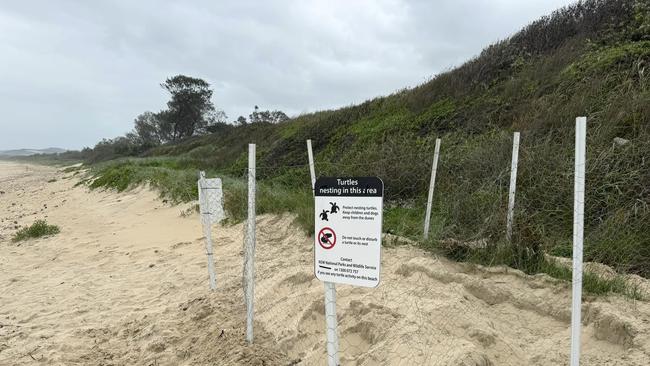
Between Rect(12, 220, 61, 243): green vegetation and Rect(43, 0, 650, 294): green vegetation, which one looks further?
Rect(12, 220, 61, 243): green vegetation

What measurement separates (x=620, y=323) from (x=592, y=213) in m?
2.87

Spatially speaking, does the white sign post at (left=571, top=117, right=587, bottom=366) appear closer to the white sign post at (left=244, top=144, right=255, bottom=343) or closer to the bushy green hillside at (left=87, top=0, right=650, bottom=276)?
the bushy green hillside at (left=87, top=0, right=650, bottom=276)

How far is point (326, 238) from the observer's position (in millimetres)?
2854

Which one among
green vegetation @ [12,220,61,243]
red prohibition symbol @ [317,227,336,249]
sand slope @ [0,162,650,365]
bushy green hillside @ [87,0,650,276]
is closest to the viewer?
red prohibition symbol @ [317,227,336,249]

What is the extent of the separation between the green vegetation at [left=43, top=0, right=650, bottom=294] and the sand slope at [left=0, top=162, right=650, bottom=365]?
1.78 feet

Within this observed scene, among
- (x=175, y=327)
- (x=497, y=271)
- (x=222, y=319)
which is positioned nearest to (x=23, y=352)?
(x=175, y=327)

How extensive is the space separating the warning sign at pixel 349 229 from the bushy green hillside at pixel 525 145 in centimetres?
269

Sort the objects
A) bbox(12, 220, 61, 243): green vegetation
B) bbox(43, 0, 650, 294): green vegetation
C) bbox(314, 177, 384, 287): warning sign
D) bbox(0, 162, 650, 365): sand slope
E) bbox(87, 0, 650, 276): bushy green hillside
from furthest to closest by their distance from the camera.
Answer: bbox(12, 220, 61, 243): green vegetation
bbox(87, 0, 650, 276): bushy green hillside
bbox(43, 0, 650, 294): green vegetation
bbox(0, 162, 650, 365): sand slope
bbox(314, 177, 384, 287): warning sign

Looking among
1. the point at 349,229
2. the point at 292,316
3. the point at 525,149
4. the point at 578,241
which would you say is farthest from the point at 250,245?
the point at 525,149

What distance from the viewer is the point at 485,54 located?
52.2 ft

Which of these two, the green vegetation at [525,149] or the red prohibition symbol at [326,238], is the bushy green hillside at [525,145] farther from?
the red prohibition symbol at [326,238]

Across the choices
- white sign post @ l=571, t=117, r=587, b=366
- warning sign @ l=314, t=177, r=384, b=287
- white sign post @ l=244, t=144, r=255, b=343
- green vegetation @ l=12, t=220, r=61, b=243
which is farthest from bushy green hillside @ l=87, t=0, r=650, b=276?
Result: green vegetation @ l=12, t=220, r=61, b=243

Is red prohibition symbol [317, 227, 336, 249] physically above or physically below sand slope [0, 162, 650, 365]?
above

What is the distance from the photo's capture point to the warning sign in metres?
2.63
